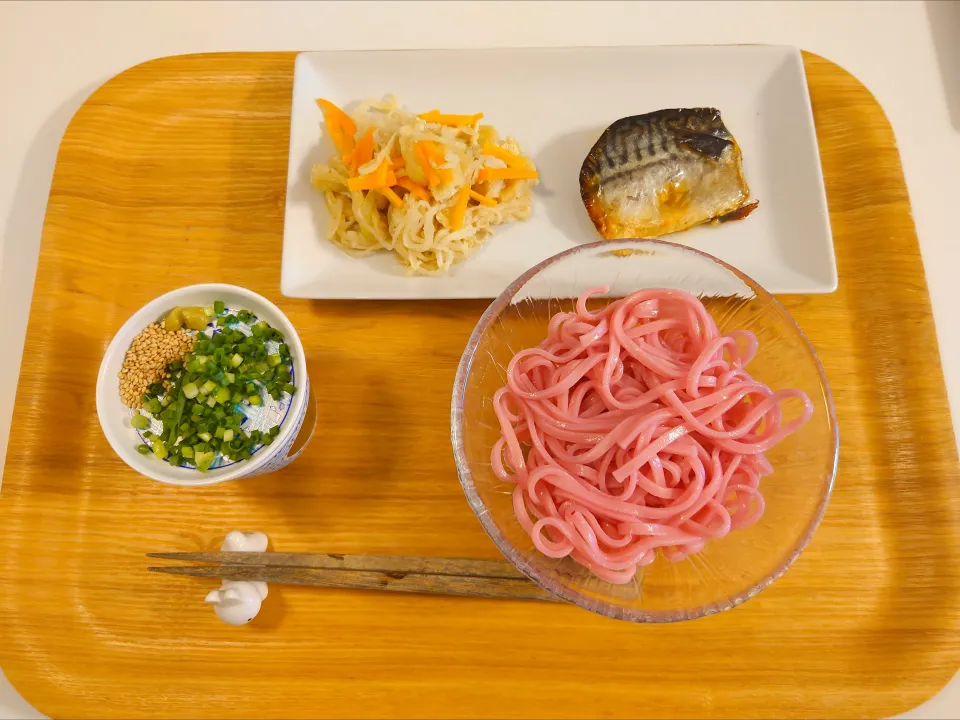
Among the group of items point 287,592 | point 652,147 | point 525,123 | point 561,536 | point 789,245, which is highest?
point 525,123

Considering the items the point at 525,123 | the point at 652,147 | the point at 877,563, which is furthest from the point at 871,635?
the point at 525,123

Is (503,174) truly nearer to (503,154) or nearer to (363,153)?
(503,154)

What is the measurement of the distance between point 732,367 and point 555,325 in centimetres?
43

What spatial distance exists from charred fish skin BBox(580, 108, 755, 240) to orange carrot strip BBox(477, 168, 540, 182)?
17 cm

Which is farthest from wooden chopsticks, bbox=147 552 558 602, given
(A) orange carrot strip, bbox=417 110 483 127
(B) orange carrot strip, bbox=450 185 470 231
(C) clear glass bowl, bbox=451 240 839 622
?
(A) orange carrot strip, bbox=417 110 483 127

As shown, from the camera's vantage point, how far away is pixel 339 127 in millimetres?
2039

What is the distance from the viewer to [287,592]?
176 cm

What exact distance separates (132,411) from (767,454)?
5.13 ft

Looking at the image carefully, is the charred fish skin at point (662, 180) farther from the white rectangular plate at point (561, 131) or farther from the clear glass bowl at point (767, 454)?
the clear glass bowl at point (767, 454)

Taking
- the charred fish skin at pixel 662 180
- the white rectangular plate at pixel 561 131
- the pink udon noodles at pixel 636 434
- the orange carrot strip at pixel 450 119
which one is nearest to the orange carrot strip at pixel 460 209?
the white rectangular plate at pixel 561 131

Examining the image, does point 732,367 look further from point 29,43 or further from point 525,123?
point 29,43

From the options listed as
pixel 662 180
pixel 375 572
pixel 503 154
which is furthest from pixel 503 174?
pixel 375 572

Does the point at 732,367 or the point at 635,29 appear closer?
the point at 732,367

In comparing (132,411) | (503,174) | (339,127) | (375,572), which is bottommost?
(375,572)
